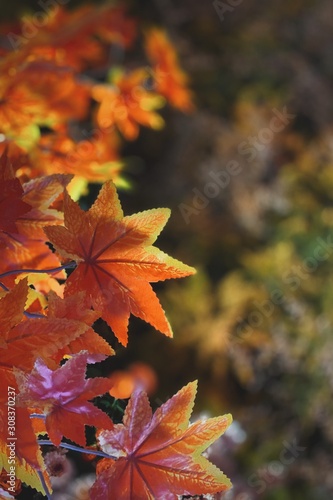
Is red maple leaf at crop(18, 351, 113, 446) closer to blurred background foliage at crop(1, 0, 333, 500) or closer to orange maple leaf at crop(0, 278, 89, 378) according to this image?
orange maple leaf at crop(0, 278, 89, 378)

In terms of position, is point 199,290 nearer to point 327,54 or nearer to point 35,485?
point 327,54

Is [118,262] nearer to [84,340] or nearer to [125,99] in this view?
[84,340]

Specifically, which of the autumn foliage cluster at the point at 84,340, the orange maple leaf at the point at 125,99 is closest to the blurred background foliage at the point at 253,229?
the orange maple leaf at the point at 125,99

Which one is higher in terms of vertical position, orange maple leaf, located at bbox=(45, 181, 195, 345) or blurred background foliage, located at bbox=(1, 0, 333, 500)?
orange maple leaf, located at bbox=(45, 181, 195, 345)

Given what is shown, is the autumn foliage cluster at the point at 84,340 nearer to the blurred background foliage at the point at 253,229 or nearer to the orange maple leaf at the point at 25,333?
the orange maple leaf at the point at 25,333

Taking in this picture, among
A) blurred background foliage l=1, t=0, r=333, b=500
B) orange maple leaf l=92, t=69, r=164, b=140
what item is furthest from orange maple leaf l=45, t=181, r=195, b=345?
blurred background foliage l=1, t=0, r=333, b=500

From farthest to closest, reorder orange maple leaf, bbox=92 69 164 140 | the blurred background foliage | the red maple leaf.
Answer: the blurred background foliage → orange maple leaf, bbox=92 69 164 140 → the red maple leaf

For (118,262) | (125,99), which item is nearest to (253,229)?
(125,99)
